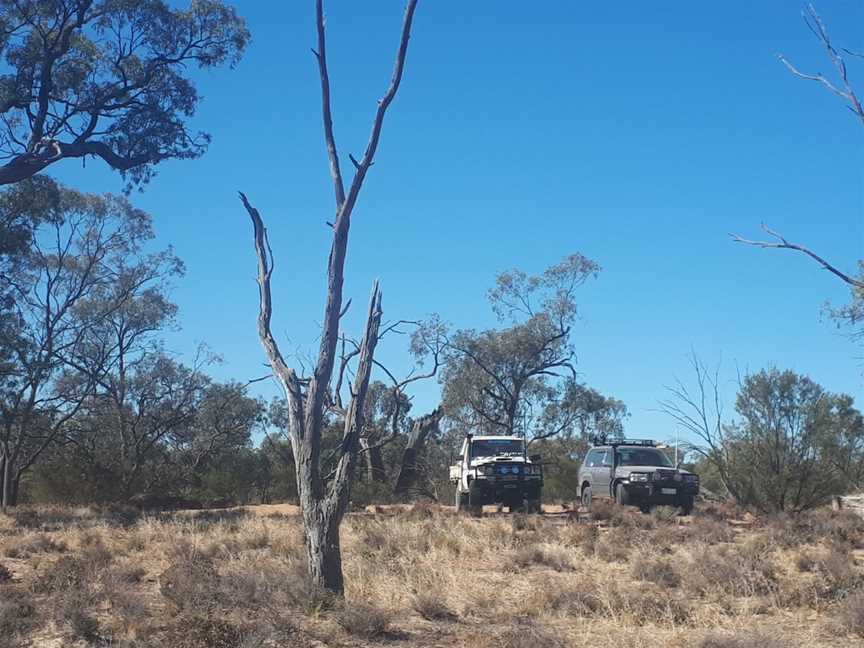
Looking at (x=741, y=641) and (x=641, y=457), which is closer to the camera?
(x=741, y=641)

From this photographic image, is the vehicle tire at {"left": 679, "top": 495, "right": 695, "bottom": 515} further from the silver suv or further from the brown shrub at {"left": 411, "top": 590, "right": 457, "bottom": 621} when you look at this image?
the brown shrub at {"left": 411, "top": 590, "right": 457, "bottom": 621}

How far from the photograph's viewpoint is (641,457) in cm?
2380

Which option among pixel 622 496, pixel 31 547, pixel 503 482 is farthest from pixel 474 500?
pixel 31 547


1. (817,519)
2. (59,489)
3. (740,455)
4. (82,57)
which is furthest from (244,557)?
(59,489)

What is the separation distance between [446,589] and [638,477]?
12726 mm

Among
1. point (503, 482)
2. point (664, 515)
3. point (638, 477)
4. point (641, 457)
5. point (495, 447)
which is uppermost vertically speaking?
point (495, 447)

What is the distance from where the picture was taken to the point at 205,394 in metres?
36.3

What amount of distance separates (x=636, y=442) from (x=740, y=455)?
2628mm

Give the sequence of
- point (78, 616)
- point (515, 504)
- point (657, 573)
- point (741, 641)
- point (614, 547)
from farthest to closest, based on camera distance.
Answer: point (515, 504), point (614, 547), point (657, 573), point (78, 616), point (741, 641)

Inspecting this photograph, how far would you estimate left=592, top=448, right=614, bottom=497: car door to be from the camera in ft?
78.0

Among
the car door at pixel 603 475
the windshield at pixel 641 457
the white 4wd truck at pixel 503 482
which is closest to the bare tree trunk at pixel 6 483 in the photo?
the white 4wd truck at pixel 503 482

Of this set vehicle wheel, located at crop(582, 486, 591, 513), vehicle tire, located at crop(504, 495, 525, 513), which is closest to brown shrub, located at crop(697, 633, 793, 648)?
vehicle tire, located at crop(504, 495, 525, 513)

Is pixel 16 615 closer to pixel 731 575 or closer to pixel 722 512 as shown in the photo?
pixel 731 575

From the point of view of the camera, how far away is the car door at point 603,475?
936 inches
